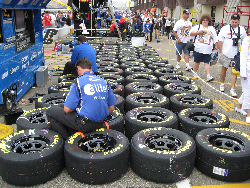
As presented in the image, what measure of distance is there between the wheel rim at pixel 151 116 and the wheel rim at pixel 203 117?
19.6 inches

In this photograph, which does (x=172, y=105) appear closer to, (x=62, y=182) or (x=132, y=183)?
(x=132, y=183)

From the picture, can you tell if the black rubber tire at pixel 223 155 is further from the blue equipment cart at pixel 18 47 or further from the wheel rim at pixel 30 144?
the blue equipment cart at pixel 18 47

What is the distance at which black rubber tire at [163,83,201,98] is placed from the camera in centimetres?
554

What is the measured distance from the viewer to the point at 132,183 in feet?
10.5

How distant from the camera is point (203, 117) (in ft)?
14.3

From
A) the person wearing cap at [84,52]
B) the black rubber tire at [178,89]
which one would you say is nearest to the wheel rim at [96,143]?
the black rubber tire at [178,89]

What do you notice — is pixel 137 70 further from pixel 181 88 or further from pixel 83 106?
pixel 83 106

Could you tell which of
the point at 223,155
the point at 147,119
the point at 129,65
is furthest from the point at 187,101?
the point at 129,65

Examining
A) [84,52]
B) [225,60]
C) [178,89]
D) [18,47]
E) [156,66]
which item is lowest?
[178,89]

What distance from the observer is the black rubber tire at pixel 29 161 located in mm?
2938

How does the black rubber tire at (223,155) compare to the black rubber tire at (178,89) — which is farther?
the black rubber tire at (178,89)

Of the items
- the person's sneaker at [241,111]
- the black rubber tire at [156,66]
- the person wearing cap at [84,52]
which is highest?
the person wearing cap at [84,52]

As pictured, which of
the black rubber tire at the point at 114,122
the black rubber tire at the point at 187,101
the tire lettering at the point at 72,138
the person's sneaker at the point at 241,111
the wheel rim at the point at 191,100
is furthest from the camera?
the person's sneaker at the point at 241,111

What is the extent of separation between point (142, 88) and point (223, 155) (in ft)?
9.95
